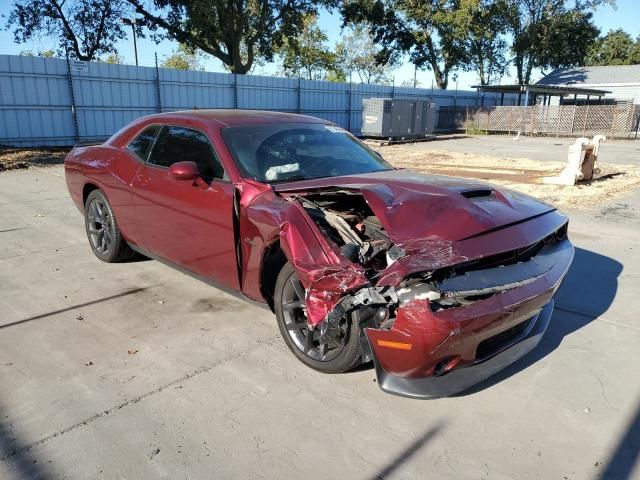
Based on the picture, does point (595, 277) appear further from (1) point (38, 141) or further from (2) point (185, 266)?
(1) point (38, 141)

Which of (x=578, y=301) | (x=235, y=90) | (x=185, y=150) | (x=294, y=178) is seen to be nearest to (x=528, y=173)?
(x=578, y=301)

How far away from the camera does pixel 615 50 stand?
6631 centimetres

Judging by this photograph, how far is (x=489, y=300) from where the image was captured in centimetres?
263

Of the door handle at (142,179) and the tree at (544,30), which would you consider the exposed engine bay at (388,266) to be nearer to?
the door handle at (142,179)

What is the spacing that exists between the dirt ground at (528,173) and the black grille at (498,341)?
243 inches

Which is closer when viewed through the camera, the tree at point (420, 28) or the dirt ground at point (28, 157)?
the dirt ground at point (28, 157)

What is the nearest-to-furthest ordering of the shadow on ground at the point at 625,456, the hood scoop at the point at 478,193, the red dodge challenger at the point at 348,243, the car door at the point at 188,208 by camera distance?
the shadow on ground at the point at 625,456, the red dodge challenger at the point at 348,243, the hood scoop at the point at 478,193, the car door at the point at 188,208

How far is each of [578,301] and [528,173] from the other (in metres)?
8.71

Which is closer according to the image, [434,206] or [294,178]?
[434,206]

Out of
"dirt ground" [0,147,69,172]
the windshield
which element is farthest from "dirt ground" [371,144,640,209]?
"dirt ground" [0,147,69,172]

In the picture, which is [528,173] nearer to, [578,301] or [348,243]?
[578,301]

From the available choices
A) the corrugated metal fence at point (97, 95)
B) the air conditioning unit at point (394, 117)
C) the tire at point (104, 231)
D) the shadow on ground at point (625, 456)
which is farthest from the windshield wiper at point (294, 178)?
the air conditioning unit at point (394, 117)

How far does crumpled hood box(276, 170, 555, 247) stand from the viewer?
276 cm

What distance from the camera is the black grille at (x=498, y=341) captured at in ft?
9.12
